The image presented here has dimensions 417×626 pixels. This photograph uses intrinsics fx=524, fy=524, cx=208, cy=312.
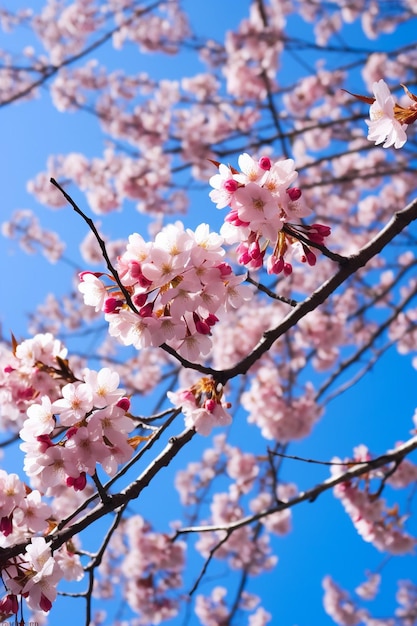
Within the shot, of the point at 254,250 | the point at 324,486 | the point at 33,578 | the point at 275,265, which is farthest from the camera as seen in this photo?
the point at 324,486

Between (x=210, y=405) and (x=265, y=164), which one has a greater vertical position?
(x=265, y=164)

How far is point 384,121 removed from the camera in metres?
1.50

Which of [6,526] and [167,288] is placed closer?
[167,288]

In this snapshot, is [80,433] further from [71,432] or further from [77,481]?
[77,481]

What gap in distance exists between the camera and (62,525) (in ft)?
5.26

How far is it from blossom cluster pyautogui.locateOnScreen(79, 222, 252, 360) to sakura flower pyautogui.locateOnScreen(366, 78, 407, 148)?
55 centimetres

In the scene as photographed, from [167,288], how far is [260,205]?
1.17 ft

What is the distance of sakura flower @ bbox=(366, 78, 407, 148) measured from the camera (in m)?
1.45

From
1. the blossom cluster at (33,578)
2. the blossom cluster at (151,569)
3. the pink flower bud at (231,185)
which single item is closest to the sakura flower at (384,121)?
the pink flower bud at (231,185)

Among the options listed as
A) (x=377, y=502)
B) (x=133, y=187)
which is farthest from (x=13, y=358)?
(x=133, y=187)

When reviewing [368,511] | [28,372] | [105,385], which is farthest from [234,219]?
[368,511]

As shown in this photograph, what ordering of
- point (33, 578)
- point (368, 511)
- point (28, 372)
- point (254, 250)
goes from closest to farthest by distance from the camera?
point (33, 578)
point (254, 250)
point (28, 372)
point (368, 511)

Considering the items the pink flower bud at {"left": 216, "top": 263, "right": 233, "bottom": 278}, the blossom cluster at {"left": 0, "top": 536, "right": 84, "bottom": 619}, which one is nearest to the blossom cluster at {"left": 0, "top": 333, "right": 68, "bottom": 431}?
the blossom cluster at {"left": 0, "top": 536, "right": 84, "bottom": 619}

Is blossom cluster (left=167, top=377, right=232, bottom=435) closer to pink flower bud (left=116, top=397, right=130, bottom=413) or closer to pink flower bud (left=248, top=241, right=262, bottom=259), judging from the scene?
pink flower bud (left=116, top=397, right=130, bottom=413)
